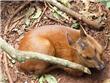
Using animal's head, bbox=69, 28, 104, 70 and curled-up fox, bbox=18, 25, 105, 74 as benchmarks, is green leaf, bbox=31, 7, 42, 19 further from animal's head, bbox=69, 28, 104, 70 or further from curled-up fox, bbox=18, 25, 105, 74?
animal's head, bbox=69, 28, 104, 70

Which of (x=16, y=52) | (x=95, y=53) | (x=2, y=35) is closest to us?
(x=16, y=52)

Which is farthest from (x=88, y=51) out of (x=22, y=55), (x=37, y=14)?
(x=37, y=14)

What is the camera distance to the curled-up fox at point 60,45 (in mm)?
6012

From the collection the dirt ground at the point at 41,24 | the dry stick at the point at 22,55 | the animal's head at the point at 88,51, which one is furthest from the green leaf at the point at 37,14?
the dry stick at the point at 22,55

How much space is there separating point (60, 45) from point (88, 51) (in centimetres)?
70

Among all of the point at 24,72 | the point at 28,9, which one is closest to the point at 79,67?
the point at 24,72

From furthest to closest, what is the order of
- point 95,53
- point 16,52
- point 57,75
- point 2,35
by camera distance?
point 2,35, point 57,75, point 95,53, point 16,52

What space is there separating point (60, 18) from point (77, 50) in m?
1.24

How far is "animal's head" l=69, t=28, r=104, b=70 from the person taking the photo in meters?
5.90

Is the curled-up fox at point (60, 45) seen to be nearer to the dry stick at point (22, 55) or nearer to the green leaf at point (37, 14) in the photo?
the dry stick at point (22, 55)

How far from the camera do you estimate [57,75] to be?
651 centimetres

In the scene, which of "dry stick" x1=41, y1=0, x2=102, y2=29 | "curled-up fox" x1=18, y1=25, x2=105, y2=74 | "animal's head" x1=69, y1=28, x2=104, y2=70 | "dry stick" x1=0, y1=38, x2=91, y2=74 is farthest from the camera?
"dry stick" x1=41, y1=0, x2=102, y2=29

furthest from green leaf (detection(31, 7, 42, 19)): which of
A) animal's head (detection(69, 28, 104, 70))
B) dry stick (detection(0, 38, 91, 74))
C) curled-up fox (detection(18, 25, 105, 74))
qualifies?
dry stick (detection(0, 38, 91, 74))

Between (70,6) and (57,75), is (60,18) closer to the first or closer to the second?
(70,6)
